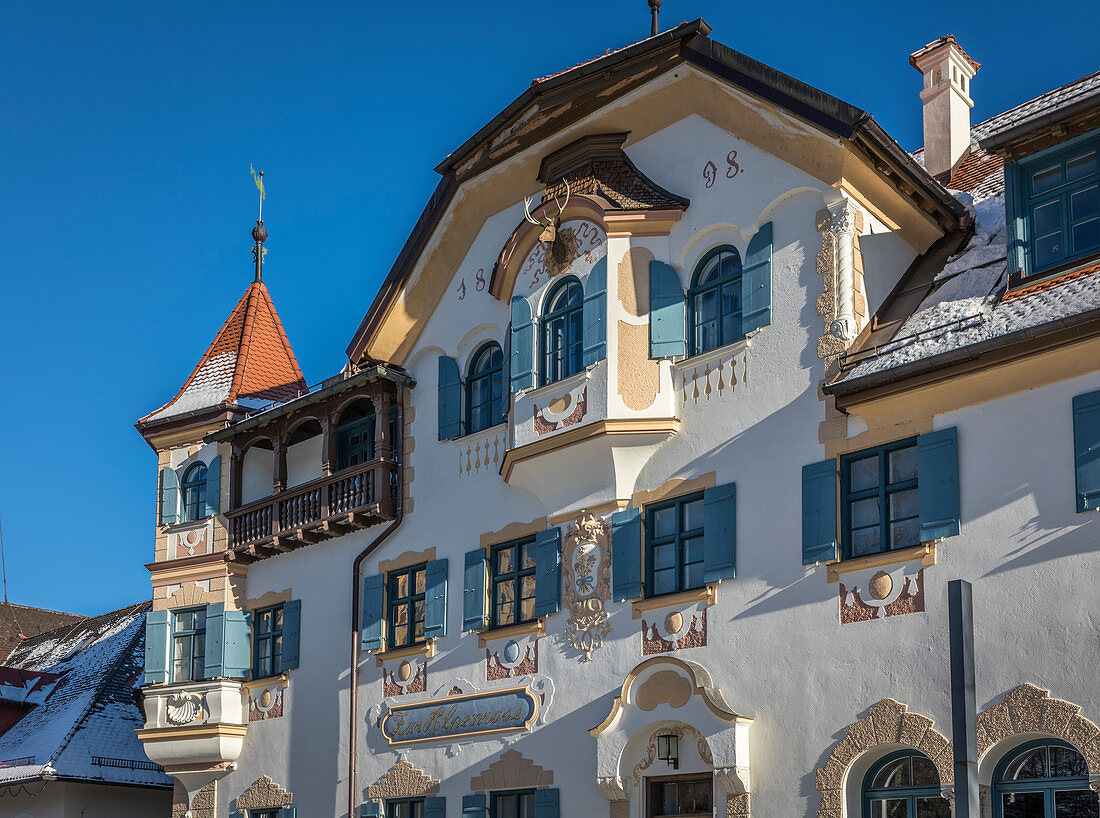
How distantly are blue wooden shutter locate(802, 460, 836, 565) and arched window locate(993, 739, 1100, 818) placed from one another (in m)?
3.06

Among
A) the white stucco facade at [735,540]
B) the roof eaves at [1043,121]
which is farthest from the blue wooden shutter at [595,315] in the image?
the roof eaves at [1043,121]

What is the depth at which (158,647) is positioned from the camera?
2694 cm

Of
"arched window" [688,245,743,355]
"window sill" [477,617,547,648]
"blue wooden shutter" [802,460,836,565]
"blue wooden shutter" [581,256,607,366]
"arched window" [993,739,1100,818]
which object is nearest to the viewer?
"arched window" [993,739,1100,818]

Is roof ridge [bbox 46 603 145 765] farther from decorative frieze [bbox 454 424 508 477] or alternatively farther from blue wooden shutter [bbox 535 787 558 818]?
blue wooden shutter [bbox 535 787 558 818]

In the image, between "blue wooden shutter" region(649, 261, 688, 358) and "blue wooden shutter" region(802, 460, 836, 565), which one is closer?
"blue wooden shutter" region(802, 460, 836, 565)

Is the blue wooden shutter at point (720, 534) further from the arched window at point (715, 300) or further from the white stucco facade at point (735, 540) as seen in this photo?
the arched window at point (715, 300)

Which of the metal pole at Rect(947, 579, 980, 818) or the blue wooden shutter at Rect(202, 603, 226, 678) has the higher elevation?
the blue wooden shutter at Rect(202, 603, 226, 678)

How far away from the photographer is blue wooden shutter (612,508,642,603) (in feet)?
63.6

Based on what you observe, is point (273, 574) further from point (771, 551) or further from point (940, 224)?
point (940, 224)

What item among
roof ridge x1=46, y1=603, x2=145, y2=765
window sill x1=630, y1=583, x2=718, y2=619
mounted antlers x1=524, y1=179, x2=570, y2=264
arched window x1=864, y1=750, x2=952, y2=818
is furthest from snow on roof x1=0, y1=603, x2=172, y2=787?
arched window x1=864, y1=750, x2=952, y2=818

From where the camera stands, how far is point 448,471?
23.2 m

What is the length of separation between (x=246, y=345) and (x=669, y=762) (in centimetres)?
1475

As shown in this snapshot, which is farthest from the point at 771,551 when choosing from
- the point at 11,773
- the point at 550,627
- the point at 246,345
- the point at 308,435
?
the point at 11,773

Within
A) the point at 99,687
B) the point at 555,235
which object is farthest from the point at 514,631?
the point at 99,687
